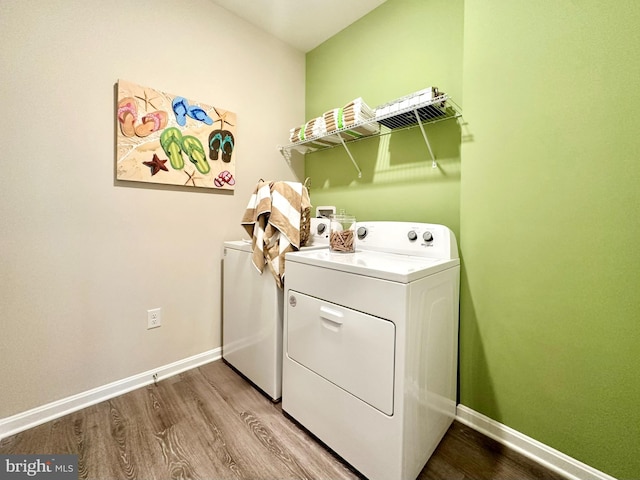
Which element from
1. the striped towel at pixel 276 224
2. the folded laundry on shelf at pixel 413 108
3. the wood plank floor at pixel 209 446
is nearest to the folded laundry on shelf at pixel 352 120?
the folded laundry on shelf at pixel 413 108

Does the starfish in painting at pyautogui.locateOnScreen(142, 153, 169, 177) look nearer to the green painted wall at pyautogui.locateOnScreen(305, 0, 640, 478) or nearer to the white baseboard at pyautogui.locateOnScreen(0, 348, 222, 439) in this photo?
the white baseboard at pyautogui.locateOnScreen(0, 348, 222, 439)

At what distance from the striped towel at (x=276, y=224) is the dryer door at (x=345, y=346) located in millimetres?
243

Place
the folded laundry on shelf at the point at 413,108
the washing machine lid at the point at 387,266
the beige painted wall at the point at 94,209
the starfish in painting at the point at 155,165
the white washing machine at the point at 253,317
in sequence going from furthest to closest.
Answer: the starfish in painting at the point at 155,165, the white washing machine at the point at 253,317, the folded laundry on shelf at the point at 413,108, the beige painted wall at the point at 94,209, the washing machine lid at the point at 387,266

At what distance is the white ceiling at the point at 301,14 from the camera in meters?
1.89

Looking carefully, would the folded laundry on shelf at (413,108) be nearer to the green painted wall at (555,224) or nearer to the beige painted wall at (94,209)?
the green painted wall at (555,224)

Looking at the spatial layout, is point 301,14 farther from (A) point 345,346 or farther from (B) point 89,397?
(B) point 89,397

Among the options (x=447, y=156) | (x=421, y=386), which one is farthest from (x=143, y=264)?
(x=447, y=156)

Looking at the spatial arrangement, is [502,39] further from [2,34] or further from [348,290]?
[2,34]

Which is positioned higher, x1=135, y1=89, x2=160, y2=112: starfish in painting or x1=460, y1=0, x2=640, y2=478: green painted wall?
x1=135, y1=89, x2=160, y2=112: starfish in painting

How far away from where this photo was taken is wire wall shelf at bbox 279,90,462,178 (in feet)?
4.74

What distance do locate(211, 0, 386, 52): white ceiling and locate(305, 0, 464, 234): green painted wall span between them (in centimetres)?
8

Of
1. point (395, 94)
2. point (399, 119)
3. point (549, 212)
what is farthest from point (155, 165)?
point (549, 212)

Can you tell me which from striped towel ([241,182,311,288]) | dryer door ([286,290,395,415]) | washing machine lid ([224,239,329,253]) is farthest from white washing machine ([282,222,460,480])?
washing machine lid ([224,239,329,253])

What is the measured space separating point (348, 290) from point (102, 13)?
6.40 ft
